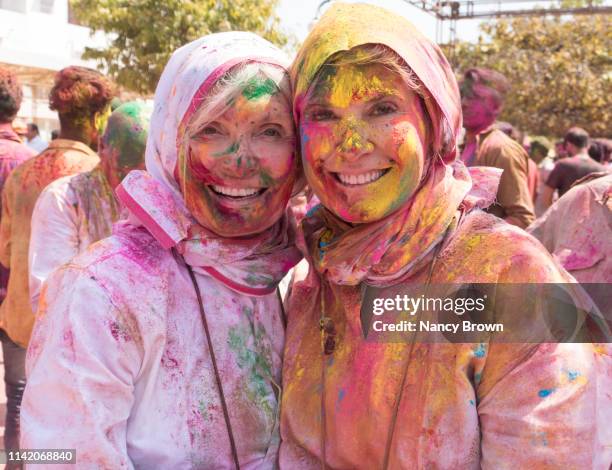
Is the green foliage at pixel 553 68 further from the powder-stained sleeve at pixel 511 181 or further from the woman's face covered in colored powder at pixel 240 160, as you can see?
the woman's face covered in colored powder at pixel 240 160

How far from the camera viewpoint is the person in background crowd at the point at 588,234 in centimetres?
328

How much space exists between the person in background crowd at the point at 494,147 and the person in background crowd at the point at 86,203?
253cm

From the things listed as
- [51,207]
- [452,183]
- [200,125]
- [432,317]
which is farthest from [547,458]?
[51,207]

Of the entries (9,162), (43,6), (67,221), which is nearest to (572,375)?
(67,221)

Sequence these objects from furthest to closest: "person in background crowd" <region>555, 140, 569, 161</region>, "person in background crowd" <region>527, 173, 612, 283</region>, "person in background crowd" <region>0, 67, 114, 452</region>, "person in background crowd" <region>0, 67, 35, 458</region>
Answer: "person in background crowd" <region>555, 140, 569, 161</region>, "person in background crowd" <region>0, 67, 35, 458</region>, "person in background crowd" <region>0, 67, 114, 452</region>, "person in background crowd" <region>527, 173, 612, 283</region>

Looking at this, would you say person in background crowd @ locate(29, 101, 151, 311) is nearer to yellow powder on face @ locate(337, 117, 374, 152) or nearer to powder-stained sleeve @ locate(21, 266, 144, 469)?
powder-stained sleeve @ locate(21, 266, 144, 469)

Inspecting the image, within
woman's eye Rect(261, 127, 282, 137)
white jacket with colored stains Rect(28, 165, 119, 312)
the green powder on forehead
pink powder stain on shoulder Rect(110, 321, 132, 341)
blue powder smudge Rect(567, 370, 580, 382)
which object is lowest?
white jacket with colored stains Rect(28, 165, 119, 312)

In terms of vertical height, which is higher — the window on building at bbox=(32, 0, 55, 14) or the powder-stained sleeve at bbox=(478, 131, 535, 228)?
the window on building at bbox=(32, 0, 55, 14)

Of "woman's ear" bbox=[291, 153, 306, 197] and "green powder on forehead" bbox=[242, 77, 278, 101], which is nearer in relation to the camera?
"green powder on forehead" bbox=[242, 77, 278, 101]

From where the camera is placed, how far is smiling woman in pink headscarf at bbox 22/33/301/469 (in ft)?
5.95

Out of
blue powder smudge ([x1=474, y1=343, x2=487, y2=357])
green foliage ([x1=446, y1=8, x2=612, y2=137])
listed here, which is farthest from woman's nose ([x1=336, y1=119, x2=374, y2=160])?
green foliage ([x1=446, y1=8, x2=612, y2=137])

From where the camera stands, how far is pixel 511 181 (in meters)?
5.00

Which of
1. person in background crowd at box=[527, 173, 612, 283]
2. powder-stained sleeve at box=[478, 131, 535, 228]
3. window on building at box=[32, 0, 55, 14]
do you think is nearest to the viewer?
person in background crowd at box=[527, 173, 612, 283]

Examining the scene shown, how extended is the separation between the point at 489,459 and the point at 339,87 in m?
1.03
